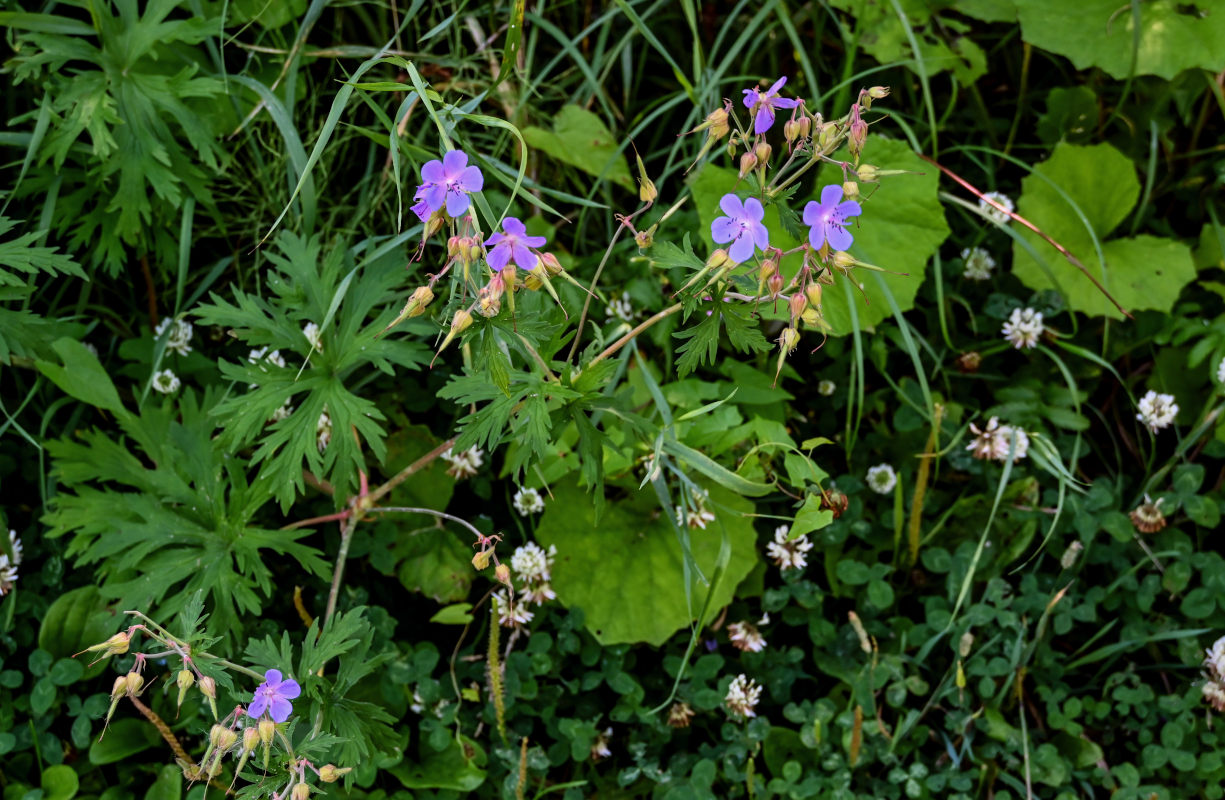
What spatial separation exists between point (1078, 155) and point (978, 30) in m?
0.54

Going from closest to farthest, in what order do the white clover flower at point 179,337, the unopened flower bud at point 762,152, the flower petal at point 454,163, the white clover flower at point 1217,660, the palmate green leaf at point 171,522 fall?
the flower petal at point 454,163 → the unopened flower bud at point 762,152 → the palmate green leaf at point 171,522 → the white clover flower at point 1217,660 → the white clover flower at point 179,337

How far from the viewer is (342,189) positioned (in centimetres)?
244

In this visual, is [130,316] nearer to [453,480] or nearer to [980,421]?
[453,480]

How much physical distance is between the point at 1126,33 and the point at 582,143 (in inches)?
50.4

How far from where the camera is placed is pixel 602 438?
1.62 meters

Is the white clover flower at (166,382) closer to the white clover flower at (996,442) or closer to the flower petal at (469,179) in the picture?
the flower petal at (469,179)

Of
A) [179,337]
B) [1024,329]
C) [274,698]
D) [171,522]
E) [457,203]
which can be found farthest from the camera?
[1024,329]

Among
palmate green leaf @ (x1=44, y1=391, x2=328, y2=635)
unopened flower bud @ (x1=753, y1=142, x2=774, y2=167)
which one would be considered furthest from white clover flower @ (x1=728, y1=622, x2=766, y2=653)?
unopened flower bud @ (x1=753, y1=142, x2=774, y2=167)

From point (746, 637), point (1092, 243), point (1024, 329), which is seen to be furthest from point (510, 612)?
point (1092, 243)

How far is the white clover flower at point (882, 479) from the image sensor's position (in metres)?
2.21

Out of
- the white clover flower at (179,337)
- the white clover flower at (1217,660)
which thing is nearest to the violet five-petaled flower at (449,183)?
the white clover flower at (179,337)

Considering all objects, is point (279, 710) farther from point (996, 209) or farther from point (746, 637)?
point (996, 209)

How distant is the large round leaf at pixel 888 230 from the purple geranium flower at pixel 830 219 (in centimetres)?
77

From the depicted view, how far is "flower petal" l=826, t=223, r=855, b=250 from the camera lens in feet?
4.39
